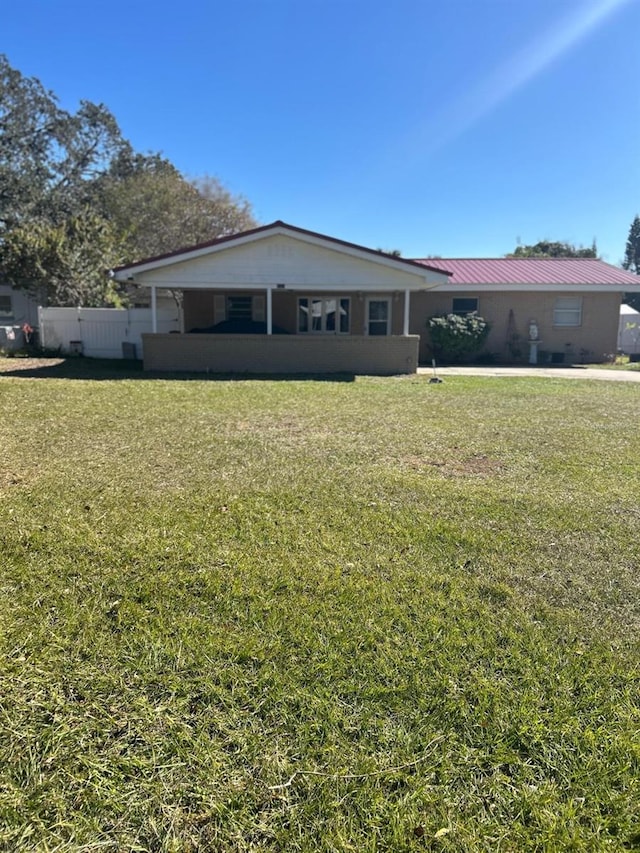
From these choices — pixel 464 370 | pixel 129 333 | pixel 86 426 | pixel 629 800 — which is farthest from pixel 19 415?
pixel 464 370

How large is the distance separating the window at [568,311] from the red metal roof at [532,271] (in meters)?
0.76

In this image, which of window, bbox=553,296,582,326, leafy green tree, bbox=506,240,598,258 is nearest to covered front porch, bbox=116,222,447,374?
window, bbox=553,296,582,326

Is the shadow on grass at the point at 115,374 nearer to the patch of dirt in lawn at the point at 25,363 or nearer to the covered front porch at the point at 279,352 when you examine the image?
the patch of dirt in lawn at the point at 25,363

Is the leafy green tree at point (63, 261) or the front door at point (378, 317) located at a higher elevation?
the leafy green tree at point (63, 261)

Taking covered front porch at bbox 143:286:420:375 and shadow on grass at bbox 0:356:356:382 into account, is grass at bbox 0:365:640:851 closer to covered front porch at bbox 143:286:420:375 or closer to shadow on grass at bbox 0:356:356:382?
shadow on grass at bbox 0:356:356:382

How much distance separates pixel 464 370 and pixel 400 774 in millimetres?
16819

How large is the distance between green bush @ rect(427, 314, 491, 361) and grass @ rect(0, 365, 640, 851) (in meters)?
14.5

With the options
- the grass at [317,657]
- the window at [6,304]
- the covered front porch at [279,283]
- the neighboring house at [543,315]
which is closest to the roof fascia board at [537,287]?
the neighboring house at [543,315]

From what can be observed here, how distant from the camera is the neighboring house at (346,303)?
51.1 feet

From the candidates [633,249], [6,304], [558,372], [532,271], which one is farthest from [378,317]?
[633,249]

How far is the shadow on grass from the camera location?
13.7 metres

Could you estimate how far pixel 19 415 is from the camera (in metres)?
8.56

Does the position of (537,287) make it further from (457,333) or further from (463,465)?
(463,465)

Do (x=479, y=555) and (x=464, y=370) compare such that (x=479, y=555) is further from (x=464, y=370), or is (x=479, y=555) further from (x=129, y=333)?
(x=129, y=333)
